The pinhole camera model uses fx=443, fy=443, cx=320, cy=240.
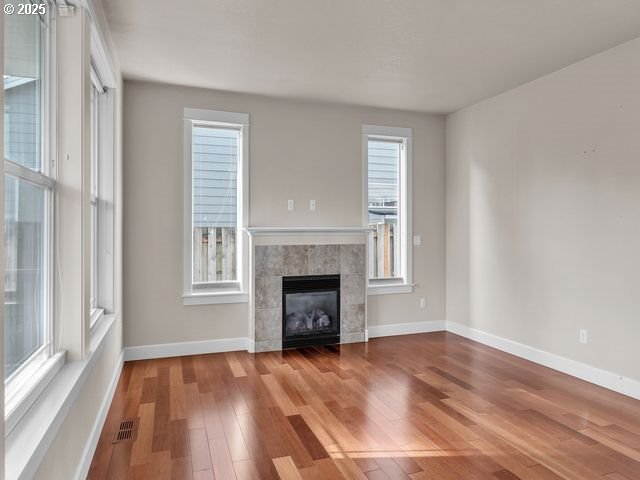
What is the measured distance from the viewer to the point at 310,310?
491 cm

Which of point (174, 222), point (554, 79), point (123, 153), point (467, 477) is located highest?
point (554, 79)

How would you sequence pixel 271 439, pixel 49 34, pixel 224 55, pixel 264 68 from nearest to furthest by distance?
pixel 49 34, pixel 271 439, pixel 224 55, pixel 264 68

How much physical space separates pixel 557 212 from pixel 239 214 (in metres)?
3.09

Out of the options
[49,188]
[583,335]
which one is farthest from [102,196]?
[583,335]

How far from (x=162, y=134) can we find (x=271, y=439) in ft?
10.2

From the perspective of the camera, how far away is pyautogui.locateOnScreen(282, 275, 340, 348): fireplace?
4.75 meters

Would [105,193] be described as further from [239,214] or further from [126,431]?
[126,431]

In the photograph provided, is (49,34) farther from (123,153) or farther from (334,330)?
(334,330)

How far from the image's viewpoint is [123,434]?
273cm

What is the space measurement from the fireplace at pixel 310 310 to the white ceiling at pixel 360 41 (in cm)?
202

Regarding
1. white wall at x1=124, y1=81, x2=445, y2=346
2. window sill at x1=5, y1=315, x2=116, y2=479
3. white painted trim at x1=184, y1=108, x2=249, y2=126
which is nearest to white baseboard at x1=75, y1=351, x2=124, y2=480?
window sill at x1=5, y1=315, x2=116, y2=479

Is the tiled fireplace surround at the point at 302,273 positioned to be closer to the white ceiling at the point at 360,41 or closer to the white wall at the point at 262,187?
the white wall at the point at 262,187

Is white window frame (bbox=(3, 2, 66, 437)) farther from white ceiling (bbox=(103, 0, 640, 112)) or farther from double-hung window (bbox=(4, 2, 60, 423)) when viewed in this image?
white ceiling (bbox=(103, 0, 640, 112))

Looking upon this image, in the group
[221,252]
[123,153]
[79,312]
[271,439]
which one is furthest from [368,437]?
[123,153]
